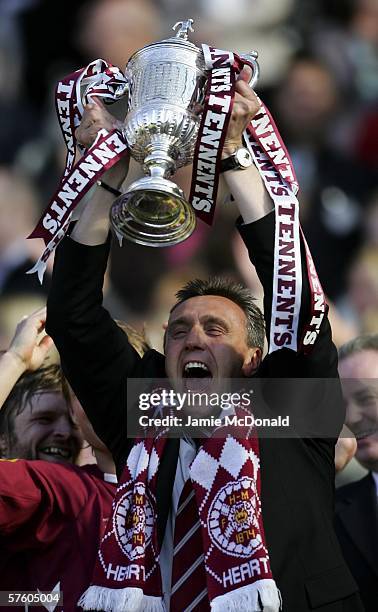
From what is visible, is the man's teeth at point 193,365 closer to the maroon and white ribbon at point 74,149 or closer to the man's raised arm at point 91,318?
the man's raised arm at point 91,318

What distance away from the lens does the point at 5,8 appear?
933cm

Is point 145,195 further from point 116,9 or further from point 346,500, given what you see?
point 116,9

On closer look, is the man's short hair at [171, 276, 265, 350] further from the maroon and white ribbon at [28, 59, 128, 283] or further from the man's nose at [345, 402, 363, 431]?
the man's nose at [345, 402, 363, 431]

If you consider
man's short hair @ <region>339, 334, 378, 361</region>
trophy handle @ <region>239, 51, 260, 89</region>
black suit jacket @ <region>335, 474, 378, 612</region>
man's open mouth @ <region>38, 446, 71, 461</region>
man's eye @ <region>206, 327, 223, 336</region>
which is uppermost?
trophy handle @ <region>239, 51, 260, 89</region>

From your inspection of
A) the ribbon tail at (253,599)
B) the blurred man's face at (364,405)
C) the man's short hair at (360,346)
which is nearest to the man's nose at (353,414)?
the blurred man's face at (364,405)

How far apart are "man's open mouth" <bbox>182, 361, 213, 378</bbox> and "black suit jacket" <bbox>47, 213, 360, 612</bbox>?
0.43 feet

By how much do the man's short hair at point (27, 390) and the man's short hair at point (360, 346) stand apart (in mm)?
933

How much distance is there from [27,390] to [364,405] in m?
1.06

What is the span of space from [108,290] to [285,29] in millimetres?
2917

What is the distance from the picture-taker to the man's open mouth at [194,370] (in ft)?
9.87

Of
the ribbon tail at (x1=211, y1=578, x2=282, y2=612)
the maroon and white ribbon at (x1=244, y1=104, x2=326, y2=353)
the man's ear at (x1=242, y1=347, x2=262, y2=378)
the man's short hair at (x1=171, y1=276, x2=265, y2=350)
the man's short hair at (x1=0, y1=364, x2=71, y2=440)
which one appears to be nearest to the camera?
the ribbon tail at (x1=211, y1=578, x2=282, y2=612)

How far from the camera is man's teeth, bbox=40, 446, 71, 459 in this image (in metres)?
3.61

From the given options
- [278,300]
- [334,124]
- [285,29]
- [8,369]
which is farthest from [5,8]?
[278,300]

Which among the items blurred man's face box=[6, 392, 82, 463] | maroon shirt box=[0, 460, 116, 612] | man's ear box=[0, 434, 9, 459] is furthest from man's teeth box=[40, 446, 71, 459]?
maroon shirt box=[0, 460, 116, 612]
